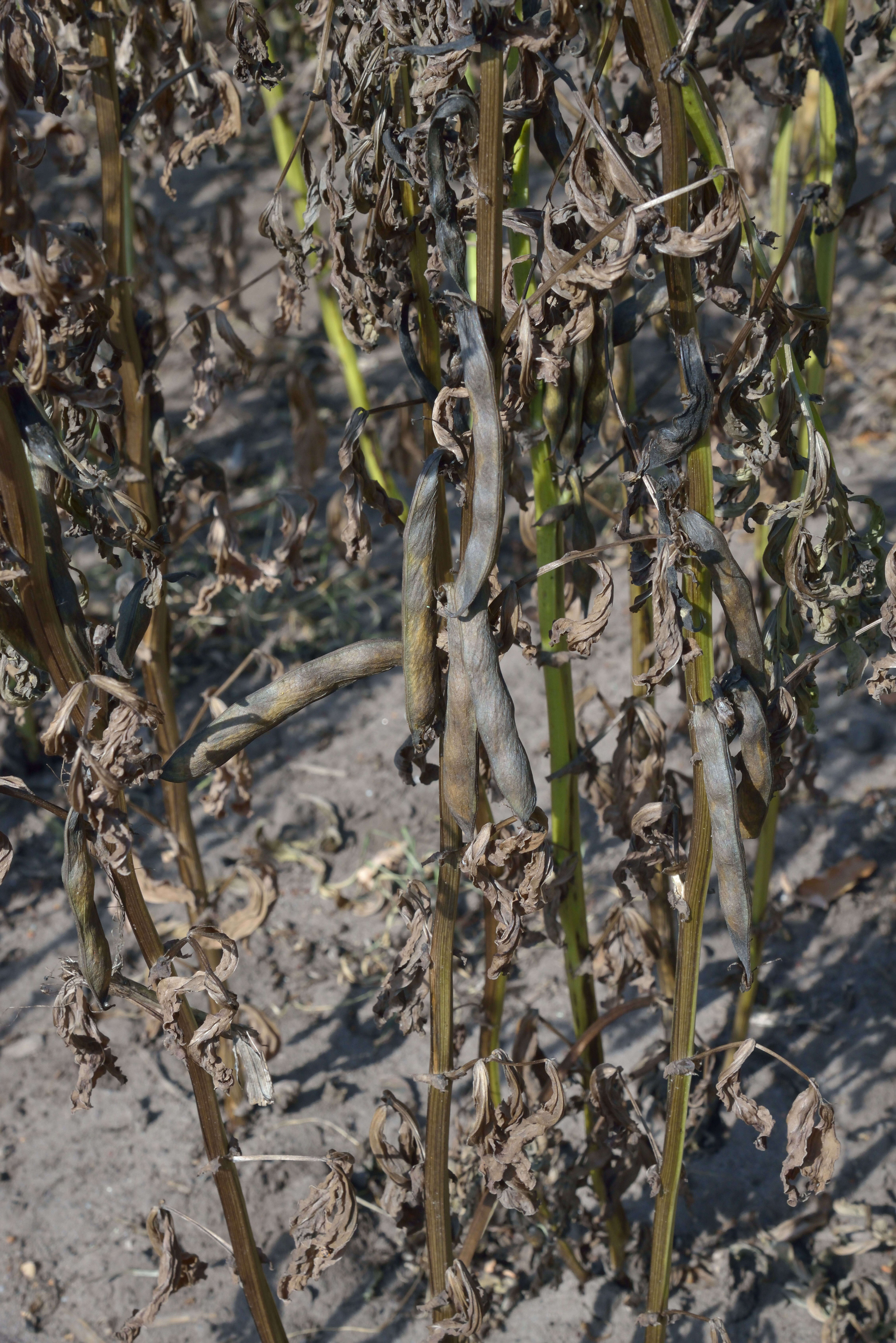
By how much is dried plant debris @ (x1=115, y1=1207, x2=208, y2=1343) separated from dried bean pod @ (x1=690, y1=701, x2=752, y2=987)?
75 cm

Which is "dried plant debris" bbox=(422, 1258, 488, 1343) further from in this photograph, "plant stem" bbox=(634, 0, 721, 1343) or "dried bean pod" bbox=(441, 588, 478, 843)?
"dried bean pod" bbox=(441, 588, 478, 843)

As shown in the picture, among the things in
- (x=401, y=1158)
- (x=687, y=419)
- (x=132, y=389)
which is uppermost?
(x=132, y=389)

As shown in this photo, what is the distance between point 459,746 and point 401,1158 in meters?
0.67

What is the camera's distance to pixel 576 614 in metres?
1.43

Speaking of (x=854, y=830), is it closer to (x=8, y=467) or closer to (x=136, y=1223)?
(x=136, y=1223)

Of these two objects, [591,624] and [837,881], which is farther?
[837,881]

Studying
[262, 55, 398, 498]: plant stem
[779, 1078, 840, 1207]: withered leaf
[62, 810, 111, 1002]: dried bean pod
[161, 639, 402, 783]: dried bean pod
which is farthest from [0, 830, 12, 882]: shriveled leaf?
[262, 55, 398, 498]: plant stem

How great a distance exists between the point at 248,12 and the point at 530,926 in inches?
64.2

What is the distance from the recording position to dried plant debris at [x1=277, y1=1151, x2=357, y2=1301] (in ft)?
4.02

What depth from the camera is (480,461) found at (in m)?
0.92

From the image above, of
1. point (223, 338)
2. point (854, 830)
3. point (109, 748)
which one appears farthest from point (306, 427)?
point (109, 748)

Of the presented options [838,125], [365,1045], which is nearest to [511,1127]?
[365,1045]

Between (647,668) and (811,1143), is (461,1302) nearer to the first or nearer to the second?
(811,1143)

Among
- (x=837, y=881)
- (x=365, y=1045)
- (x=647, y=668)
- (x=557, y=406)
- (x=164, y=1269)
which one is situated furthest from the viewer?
(x=837, y=881)
